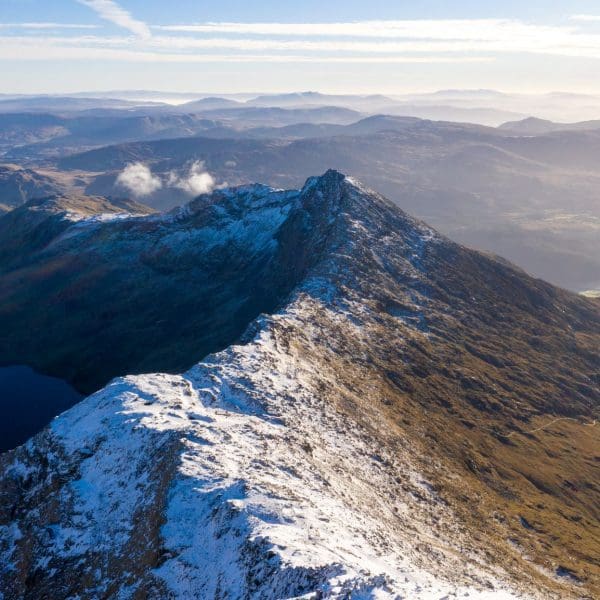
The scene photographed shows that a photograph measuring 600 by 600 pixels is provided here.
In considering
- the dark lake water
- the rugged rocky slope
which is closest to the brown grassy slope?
the rugged rocky slope

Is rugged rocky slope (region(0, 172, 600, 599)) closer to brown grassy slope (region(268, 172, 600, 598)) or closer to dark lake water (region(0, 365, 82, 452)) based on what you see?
brown grassy slope (region(268, 172, 600, 598))

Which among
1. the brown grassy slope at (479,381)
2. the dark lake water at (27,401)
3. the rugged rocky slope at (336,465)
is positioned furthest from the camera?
the dark lake water at (27,401)

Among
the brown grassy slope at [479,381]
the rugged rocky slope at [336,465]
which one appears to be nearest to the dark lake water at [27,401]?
the rugged rocky slope at [336,465]

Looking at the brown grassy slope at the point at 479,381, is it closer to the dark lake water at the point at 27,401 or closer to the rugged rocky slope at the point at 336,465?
the rugged rocky slope at the point at 336,465

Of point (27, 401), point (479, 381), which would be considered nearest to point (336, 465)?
point (479, 381)

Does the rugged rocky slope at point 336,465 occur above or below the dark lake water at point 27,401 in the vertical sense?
above

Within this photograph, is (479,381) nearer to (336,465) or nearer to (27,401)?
(336,465)
